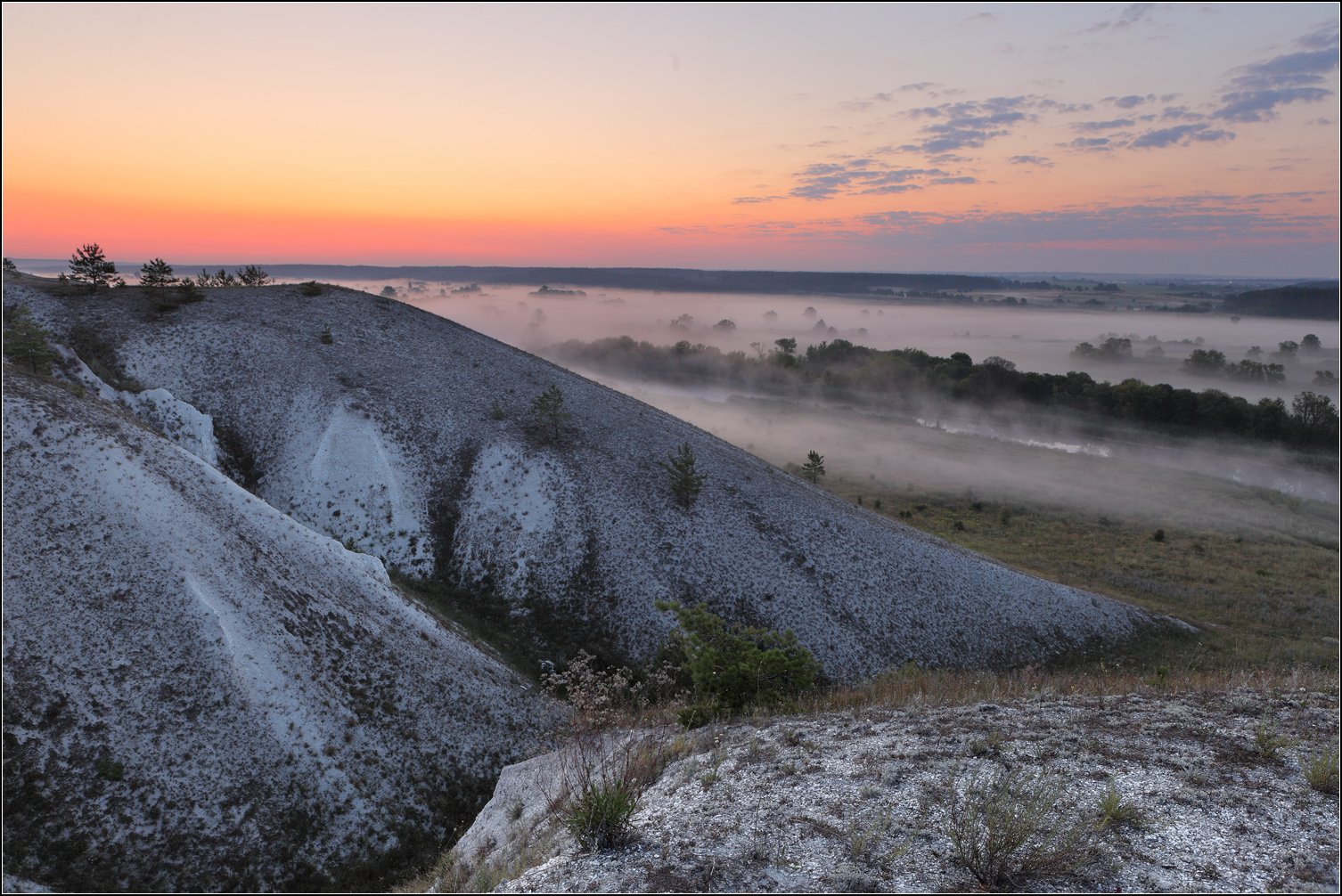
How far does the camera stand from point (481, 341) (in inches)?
2163

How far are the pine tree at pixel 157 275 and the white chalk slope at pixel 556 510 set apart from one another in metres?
1.77

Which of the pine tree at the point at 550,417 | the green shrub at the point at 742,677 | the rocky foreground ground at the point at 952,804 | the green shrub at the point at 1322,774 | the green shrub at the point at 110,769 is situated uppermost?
the pine tree at the point at 550,417

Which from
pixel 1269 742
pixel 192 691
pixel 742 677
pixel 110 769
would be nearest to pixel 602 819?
pixel 742 677

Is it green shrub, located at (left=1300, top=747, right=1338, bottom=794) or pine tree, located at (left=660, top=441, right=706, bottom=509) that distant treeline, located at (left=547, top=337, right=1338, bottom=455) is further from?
green shrub, located at (left=1300, top=747, right=1338, bottom=794)

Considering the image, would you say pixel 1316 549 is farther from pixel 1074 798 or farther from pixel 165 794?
pixel 165 794

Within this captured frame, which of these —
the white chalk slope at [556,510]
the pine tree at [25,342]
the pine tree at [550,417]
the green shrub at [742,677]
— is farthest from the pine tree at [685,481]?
the pine tree at [25,342]

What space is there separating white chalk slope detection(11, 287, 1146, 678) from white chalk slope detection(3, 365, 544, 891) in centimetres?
921

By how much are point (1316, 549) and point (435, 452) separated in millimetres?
95180

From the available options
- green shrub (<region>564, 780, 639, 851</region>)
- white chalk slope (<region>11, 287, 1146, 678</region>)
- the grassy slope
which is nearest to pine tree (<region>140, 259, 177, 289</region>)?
white chalk slope (<region>11, 287, 1146, 678</region>)

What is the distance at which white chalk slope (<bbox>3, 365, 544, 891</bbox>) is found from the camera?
1591 cm

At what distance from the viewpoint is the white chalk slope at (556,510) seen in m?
34.5

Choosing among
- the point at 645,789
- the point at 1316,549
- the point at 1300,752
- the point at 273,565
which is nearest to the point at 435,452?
the point at 273,565

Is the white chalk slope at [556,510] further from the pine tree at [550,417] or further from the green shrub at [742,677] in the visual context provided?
the green shrub at [742,677]

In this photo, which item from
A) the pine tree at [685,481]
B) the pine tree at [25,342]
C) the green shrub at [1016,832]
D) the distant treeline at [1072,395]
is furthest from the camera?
the distant treeline at [1072,395]
